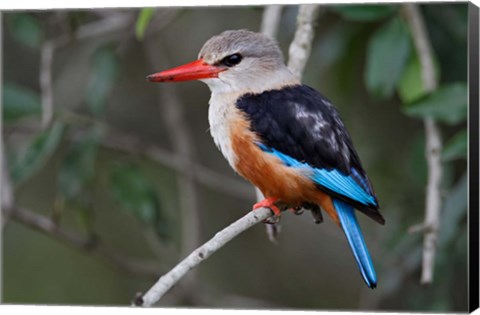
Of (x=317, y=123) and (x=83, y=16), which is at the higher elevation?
(x=83, y=16)

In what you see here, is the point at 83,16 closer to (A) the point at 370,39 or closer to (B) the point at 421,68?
(A) the point at 370,39

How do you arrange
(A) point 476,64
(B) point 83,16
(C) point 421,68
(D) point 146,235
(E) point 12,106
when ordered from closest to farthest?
1. (A) point 476,64
2. (C) point 421,68
3. (E) point 12,106
4. (B) point 83,16
5. (D) point 146,235

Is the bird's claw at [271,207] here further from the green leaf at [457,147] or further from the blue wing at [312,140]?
the green leaf at [457,147]

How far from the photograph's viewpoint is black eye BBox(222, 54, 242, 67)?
360cm

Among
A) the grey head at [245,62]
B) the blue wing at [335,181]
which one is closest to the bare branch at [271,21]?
the grey head at [245,62]

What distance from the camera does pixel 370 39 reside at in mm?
4449

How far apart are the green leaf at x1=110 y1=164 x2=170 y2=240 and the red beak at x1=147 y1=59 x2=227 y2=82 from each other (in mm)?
870

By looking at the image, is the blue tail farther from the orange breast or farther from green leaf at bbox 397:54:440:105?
green leaf at bbox 397:54:440:105

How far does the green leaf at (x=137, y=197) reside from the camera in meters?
4.29

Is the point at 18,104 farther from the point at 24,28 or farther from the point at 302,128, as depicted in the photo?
the point at 302,128

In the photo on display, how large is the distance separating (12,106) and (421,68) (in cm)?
176

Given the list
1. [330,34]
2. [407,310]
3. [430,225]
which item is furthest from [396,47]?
[407,310]

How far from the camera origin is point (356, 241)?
3400 millimetres

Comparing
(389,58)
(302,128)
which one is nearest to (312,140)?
(302,128)
